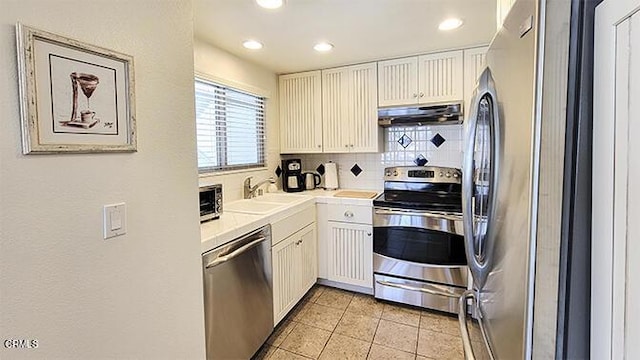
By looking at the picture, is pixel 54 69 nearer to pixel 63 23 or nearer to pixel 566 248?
pixel 63 23

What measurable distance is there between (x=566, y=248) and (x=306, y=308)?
236cm

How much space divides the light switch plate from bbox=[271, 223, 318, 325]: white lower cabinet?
3.88 feet

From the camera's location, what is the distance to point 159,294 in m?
1.23

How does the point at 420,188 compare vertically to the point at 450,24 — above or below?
below

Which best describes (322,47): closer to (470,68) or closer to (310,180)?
(470,68)

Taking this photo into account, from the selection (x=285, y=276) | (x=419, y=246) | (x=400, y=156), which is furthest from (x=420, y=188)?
(x=285, y=276)

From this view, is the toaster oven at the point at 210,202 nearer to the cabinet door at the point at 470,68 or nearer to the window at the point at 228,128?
the window at the point at 228,128

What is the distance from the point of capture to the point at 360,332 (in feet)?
7.61

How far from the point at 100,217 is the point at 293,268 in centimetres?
165

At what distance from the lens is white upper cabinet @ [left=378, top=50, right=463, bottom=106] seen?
2.69 m

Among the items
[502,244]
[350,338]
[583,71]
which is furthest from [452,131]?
[583,71]

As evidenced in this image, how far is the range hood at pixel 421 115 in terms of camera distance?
8.74 feet

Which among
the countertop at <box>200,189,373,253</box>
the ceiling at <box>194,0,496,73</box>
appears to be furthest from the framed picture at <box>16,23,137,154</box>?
the ceiling at <box>194,0,496,73</box>

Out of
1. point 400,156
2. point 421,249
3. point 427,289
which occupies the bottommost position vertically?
point 427,289
